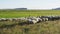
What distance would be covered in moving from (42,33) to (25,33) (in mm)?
1753

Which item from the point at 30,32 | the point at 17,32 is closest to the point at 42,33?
the point at 30,32

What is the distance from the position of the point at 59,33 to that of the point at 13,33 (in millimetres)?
4799

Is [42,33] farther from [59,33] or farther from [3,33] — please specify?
[3,33]

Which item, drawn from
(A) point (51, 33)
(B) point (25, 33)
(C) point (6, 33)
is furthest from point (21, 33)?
(A) point (51, 33)

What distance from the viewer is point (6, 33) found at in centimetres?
1603

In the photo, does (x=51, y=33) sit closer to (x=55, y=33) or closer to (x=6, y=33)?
(x=55, y=33)

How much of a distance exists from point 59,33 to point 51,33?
0.87 metres

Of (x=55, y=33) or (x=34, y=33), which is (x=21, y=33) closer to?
(x=34, y=33)

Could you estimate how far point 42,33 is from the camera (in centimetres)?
1583

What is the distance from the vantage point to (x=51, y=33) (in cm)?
1599

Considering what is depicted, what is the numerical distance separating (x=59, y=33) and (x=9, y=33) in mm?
5215

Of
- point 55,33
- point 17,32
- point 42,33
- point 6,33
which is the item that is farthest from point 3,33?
point 55,33

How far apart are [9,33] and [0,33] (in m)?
1.03

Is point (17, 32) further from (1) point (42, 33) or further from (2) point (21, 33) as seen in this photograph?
(1) point (42, 33)
